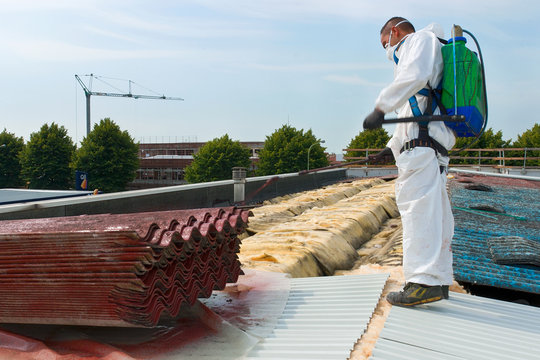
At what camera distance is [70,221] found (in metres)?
3.68

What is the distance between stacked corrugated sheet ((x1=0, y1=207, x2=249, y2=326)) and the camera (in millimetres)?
2768

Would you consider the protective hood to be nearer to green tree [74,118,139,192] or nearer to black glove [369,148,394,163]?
black glove [369,148,394,163]

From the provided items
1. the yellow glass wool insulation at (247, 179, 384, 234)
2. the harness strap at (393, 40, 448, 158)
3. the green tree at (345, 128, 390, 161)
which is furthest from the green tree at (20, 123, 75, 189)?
the harness strap at (393, 40, 448, 158)

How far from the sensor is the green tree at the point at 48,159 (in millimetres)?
55812

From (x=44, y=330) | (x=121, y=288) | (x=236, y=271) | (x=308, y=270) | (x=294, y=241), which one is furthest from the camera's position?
(x=294, y=241)

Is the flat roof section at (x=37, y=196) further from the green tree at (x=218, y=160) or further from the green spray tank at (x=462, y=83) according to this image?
the green tree at (x=218, y=160)

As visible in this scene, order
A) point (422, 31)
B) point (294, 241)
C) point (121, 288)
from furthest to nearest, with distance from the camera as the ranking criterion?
point (294, 241) < point (422, 31) < point (121, 288)

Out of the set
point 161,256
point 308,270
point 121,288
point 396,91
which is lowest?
point 308,270

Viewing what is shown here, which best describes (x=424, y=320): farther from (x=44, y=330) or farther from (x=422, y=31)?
(x=44, y=330)

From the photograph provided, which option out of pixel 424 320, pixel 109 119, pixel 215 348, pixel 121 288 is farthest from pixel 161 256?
pixel 109 119

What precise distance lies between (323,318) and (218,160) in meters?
59.1

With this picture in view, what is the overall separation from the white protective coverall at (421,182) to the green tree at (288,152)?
58.1 metres

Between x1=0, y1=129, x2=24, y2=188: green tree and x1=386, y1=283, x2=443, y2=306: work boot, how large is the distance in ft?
213

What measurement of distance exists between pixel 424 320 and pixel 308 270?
6.80 feet
